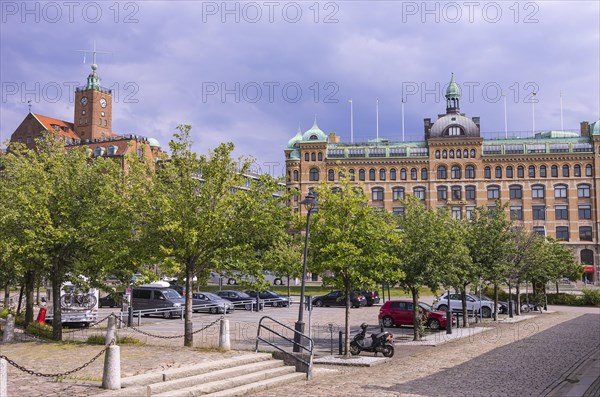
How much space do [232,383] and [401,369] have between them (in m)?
6.28

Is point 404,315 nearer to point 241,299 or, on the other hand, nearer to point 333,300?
point 241,299

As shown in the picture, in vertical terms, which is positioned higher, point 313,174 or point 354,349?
point 313,174

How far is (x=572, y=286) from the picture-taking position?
71.1 metres

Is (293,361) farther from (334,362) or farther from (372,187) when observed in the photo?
(372,187)

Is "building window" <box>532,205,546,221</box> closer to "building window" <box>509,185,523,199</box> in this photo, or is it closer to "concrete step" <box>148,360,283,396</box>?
"building window" <box>509,185,523,199</box>

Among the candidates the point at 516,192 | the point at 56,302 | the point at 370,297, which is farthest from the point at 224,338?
the point at 516,192

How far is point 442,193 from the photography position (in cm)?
8388

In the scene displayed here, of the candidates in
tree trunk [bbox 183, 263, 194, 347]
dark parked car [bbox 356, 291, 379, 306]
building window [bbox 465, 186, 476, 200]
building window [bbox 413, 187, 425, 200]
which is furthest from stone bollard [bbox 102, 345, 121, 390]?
building window [bbox 465, 186, 476, 200]

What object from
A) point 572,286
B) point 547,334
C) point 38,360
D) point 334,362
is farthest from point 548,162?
point 38,360

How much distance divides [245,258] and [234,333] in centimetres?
864

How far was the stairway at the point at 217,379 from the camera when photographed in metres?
12.1

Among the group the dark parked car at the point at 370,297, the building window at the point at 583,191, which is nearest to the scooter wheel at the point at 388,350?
the dark parked car at the point at 370,297

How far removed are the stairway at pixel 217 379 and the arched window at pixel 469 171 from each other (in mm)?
70972

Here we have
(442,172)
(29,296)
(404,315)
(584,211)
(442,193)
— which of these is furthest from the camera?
(442,172)
